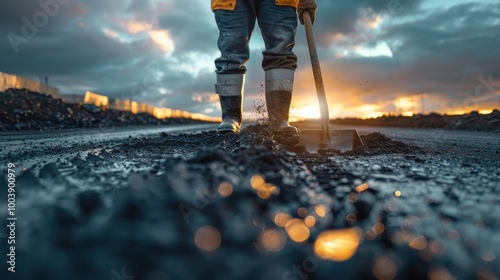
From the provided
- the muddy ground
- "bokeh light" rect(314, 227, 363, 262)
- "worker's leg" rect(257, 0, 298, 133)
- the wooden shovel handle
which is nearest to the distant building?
"worker's leg" rect(257, 0, 298, 133)

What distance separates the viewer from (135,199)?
841mm

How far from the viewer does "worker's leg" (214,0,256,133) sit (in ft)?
10.1

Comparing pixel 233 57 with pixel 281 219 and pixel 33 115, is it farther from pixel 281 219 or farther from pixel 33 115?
pixel 33 115

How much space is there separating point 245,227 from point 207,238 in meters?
0.09

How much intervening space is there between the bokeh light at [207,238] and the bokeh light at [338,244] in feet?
0.65

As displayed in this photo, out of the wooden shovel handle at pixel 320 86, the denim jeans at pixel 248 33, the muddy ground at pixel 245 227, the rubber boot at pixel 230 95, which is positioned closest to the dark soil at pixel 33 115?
the rubber boot at pixel 230 95

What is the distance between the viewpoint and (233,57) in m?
3.12

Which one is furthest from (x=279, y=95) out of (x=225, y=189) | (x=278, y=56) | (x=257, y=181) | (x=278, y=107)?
(x=225, y=189)

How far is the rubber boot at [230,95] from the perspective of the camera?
3.16 metres

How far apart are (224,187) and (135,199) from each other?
213 mm

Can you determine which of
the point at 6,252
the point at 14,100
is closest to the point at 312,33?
the point at 6,252

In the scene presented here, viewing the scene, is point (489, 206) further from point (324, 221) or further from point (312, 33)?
point (312, 33)

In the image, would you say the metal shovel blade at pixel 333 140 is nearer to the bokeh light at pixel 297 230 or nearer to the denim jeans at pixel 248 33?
the denim jeans at pixel 248 33

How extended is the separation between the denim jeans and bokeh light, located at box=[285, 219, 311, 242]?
2.41m
